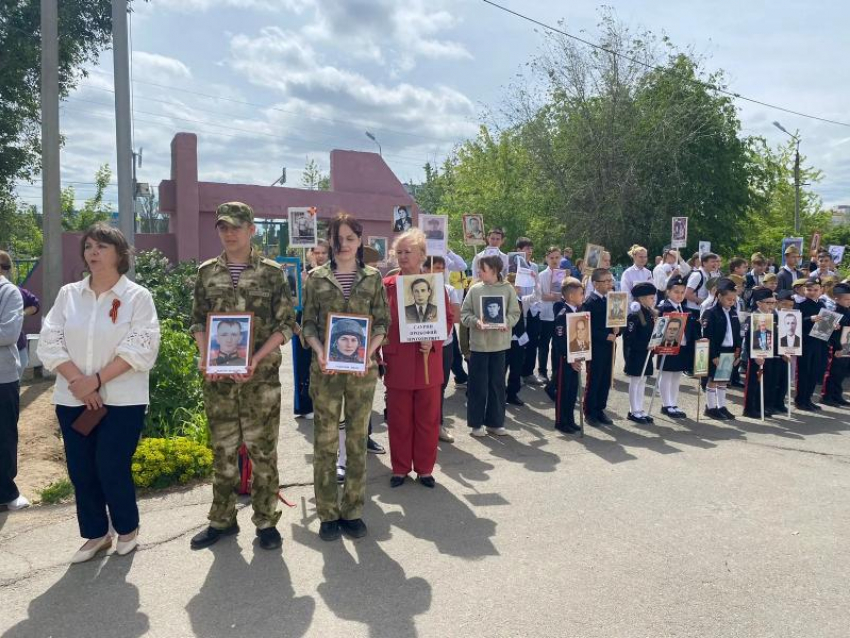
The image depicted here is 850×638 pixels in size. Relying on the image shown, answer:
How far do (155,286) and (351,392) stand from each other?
21.7 ft

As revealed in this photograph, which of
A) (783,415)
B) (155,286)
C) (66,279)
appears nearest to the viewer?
(783,415)

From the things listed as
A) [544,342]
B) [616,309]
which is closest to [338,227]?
[616,309]

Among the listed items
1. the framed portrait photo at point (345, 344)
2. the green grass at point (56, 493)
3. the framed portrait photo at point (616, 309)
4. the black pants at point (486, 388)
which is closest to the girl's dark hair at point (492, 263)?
the black pants at point (486, 388)

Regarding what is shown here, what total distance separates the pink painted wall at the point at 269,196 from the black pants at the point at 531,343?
9.38m

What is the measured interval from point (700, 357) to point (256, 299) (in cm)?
597

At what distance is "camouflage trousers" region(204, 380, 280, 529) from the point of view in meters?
4.21

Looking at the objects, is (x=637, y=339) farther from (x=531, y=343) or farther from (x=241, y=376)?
(x=241, y=376)

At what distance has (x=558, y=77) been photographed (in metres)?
27.4

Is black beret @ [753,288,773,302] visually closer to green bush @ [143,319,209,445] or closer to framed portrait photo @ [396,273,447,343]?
framed portrait photo @ [396,273,447,343]

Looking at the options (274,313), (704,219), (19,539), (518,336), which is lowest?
(19,539)

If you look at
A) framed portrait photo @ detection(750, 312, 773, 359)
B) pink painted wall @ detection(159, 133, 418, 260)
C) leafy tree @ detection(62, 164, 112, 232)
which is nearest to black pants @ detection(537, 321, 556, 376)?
framed portrait photo @ detection(750, 312, 773, 359)

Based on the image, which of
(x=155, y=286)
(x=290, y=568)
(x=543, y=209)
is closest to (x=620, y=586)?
(x=290, y=568)

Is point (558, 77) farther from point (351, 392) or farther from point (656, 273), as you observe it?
point (351, 392)

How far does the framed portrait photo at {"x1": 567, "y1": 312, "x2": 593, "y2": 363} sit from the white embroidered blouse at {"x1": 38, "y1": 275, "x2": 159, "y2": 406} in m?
4.60
